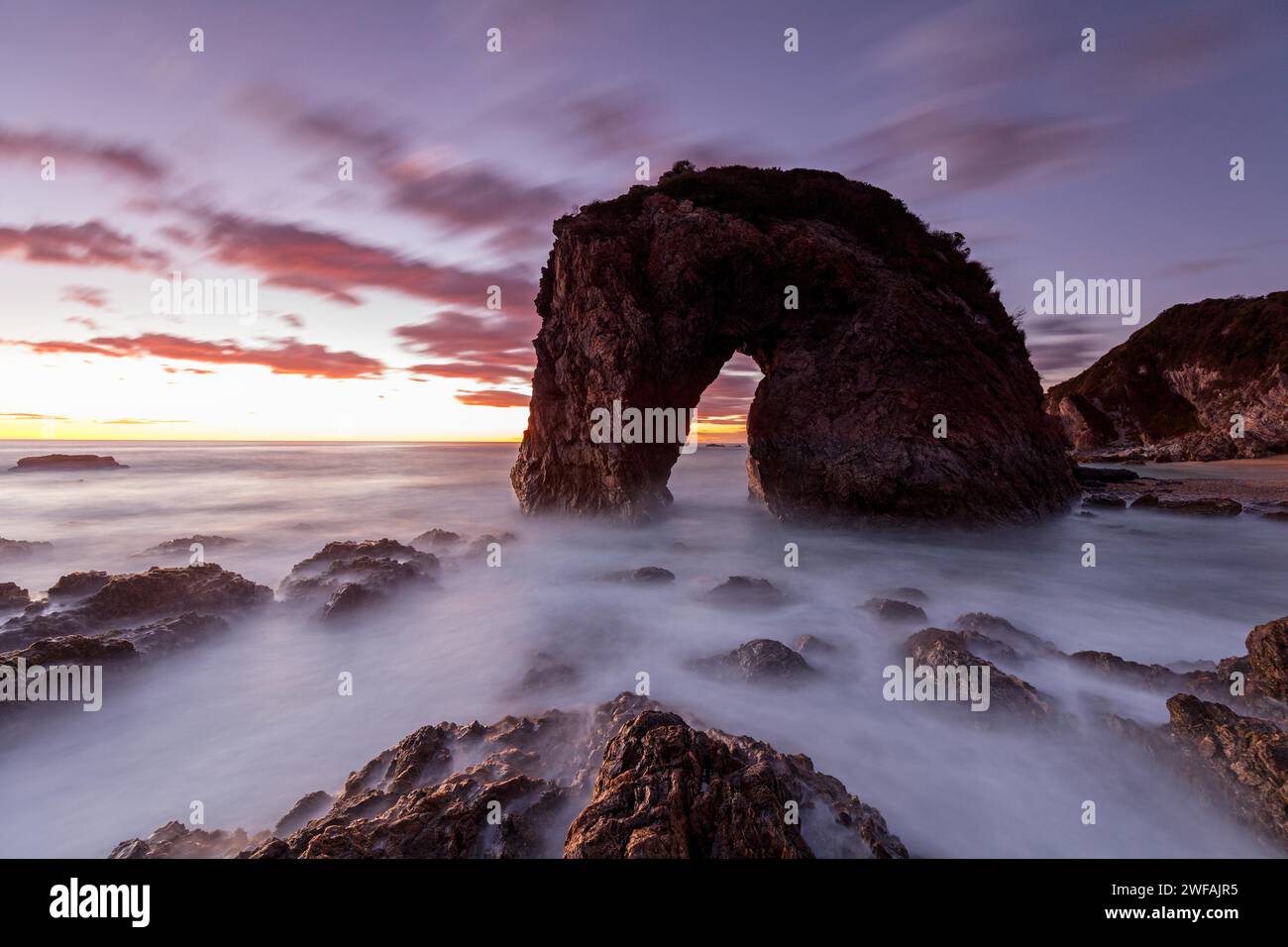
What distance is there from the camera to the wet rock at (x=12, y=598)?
8242mm

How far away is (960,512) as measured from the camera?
14.1m

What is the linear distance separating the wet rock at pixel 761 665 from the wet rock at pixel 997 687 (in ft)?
5.31

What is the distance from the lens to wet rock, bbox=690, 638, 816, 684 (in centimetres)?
646

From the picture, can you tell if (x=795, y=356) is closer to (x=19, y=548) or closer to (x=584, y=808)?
(x=584, y=808)

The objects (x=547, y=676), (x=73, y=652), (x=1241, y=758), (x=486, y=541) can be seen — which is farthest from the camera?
(x=486, y=541)

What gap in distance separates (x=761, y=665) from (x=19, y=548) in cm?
1971

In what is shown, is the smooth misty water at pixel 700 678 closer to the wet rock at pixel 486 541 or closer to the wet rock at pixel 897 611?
the wet rock at pixel 897 611

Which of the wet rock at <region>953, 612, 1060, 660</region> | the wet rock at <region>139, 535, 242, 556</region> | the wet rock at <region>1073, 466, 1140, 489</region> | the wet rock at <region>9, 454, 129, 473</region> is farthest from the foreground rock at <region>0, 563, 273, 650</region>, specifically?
the wet rock at <region>9, 454, 129, 473</region>

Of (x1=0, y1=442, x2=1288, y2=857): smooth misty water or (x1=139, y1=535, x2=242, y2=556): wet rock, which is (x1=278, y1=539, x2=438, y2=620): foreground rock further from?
(x1=139, y1=535, x2=242, y2=556): wet rock

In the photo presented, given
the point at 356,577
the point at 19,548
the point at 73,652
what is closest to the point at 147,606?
the point at 73,652

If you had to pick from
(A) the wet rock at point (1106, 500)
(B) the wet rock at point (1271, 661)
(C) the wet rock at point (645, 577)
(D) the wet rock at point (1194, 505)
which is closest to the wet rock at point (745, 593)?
(C) the wet rock at point (645, 577)

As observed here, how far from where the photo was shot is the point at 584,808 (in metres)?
A: 3.67

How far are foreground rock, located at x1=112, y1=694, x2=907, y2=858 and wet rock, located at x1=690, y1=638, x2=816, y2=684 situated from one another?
194 cm
